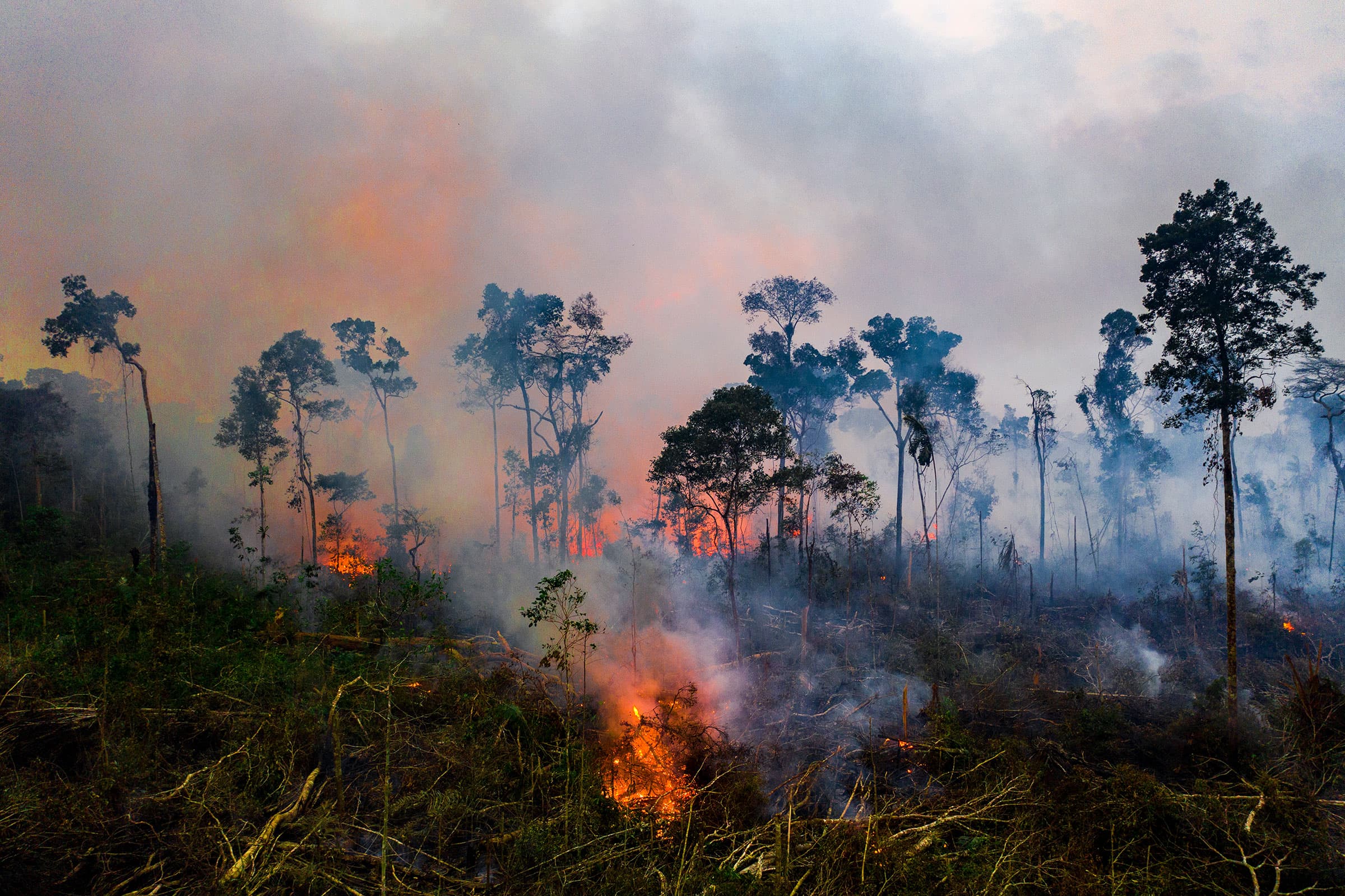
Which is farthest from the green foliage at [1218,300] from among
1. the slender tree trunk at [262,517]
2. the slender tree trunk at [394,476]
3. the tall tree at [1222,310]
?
the slender tree trunk at [394,476]

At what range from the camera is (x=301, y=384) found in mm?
34719

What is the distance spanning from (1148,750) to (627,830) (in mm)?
11662

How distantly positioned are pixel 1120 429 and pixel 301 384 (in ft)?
184

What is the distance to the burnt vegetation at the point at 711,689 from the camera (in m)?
6.65

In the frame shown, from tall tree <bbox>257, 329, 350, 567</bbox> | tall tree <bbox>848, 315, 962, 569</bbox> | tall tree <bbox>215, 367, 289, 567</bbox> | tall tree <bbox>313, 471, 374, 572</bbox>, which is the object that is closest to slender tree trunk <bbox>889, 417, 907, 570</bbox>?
tall tree <bbox>848, 315, 962, 569</bbox>

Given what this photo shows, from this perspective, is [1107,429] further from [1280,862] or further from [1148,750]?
[1280,862]

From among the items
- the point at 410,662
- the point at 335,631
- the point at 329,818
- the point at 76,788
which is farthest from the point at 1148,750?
the point at 335,631

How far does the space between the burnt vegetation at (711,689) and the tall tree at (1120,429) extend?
53 cm

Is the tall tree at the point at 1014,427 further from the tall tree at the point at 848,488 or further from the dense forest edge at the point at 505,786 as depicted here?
the dense forest edge at the point at 505,786

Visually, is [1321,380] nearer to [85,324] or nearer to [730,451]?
[730,451]

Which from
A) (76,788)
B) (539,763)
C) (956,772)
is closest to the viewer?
(76,788)

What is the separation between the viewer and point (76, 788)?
612 centimetres

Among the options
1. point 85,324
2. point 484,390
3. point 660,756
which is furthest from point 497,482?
point 660,756

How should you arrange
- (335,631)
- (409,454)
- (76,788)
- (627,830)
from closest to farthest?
1. (76,788)
2. (627,830)
3. (335,631)
4. (409,454)
